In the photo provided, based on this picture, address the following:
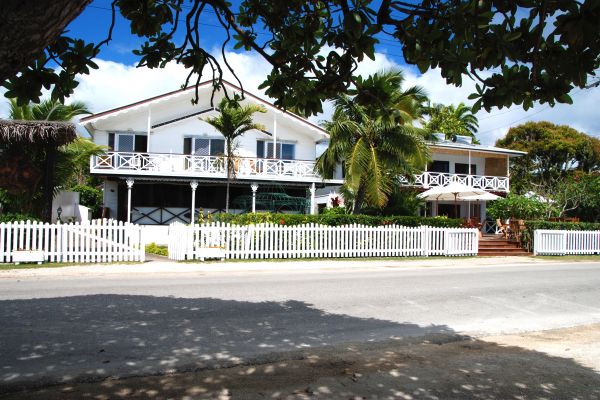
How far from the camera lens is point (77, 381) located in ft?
15.0

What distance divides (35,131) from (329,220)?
34.3 ft

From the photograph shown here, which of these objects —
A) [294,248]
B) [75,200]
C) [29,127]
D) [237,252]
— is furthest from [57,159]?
[294,248]

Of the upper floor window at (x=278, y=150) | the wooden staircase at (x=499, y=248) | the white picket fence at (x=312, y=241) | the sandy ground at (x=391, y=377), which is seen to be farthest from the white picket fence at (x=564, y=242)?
the sandy ground at (x=391, y=377)

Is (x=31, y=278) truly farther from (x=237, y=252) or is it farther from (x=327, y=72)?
(x=327, y=72)

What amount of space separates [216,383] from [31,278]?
30.9 ft

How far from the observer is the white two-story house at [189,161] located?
2536cm

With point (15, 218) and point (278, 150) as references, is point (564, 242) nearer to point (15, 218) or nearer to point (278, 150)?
point (278, 150)

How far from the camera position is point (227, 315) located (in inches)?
296

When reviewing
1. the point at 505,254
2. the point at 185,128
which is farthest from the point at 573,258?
the point at 185,128

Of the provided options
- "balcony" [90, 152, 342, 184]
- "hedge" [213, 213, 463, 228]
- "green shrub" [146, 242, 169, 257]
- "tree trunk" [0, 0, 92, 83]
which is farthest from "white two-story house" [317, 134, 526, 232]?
"tree trunk" [0, 0, 92, 83]

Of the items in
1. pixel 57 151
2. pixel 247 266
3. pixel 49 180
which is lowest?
pixel 247 266

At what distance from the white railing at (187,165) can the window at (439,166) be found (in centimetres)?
1113

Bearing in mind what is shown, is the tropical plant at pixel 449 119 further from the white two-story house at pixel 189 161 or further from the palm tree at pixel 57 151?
the palm tree at pixel 57 151

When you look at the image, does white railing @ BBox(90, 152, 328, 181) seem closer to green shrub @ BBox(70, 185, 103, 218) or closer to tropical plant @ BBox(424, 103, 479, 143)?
green shrub @ BBox(70, 185, 103, 218)
